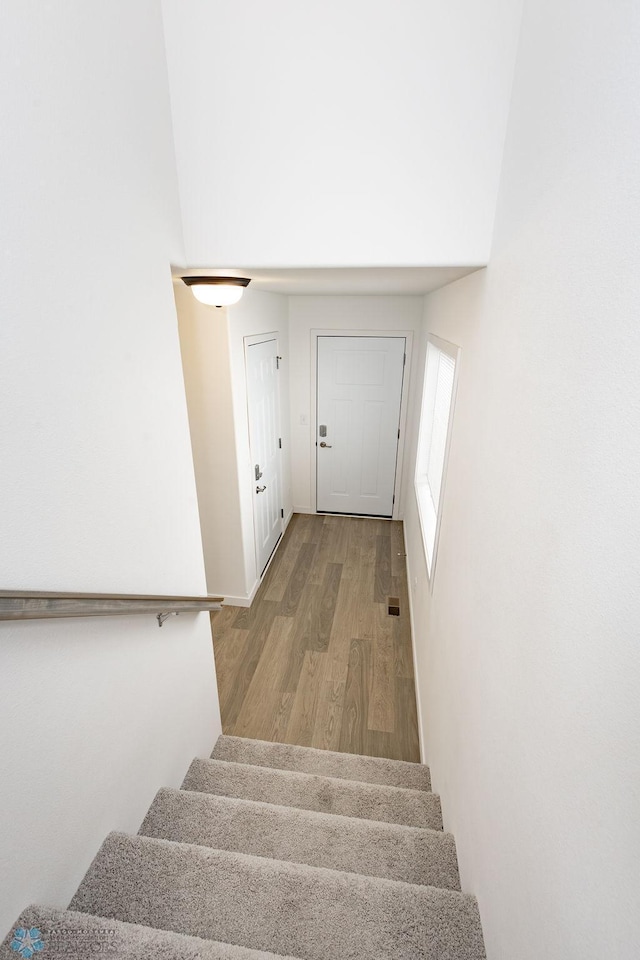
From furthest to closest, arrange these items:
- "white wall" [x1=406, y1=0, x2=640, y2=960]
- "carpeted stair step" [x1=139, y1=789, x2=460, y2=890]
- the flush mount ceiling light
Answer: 1. the flush mount ceiling light
2. "carpeted stair step" [x1=139, y1=789, x2=460, y2=890]
3. "white wall" [x1=406, y1=0, x2=640, y2=960]

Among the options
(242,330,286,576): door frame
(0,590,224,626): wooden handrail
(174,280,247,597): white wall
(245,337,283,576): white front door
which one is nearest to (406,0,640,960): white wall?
(0,590,224,626): wooden handrail

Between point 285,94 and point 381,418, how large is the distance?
340 cm

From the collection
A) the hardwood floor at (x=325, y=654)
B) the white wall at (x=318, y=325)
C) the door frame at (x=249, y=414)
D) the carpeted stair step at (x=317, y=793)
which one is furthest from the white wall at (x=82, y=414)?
the white wall at (x=318, y=325)

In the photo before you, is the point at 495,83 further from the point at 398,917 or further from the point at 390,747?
the point at 390,747

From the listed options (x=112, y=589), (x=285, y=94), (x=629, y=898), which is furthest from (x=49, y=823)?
(x=285, y=94)

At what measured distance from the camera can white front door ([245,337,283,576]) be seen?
3.45m

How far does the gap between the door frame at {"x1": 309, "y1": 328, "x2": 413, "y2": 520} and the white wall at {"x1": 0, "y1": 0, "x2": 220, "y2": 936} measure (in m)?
3.02

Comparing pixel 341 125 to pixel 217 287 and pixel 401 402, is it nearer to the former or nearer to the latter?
pixel 217 287

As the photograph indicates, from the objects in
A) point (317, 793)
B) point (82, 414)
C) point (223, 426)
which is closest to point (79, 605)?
point (82, 414)

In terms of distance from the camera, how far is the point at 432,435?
3.38 metres

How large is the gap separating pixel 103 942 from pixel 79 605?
0.73m

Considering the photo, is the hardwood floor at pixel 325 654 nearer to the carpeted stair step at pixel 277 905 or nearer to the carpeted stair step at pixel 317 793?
the carpeted stair step at pixel 317 793

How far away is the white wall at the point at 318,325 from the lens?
167 inches

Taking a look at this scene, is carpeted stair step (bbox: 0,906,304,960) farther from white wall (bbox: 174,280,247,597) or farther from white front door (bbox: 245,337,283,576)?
white front door (bbox: 245,337,283,576)
